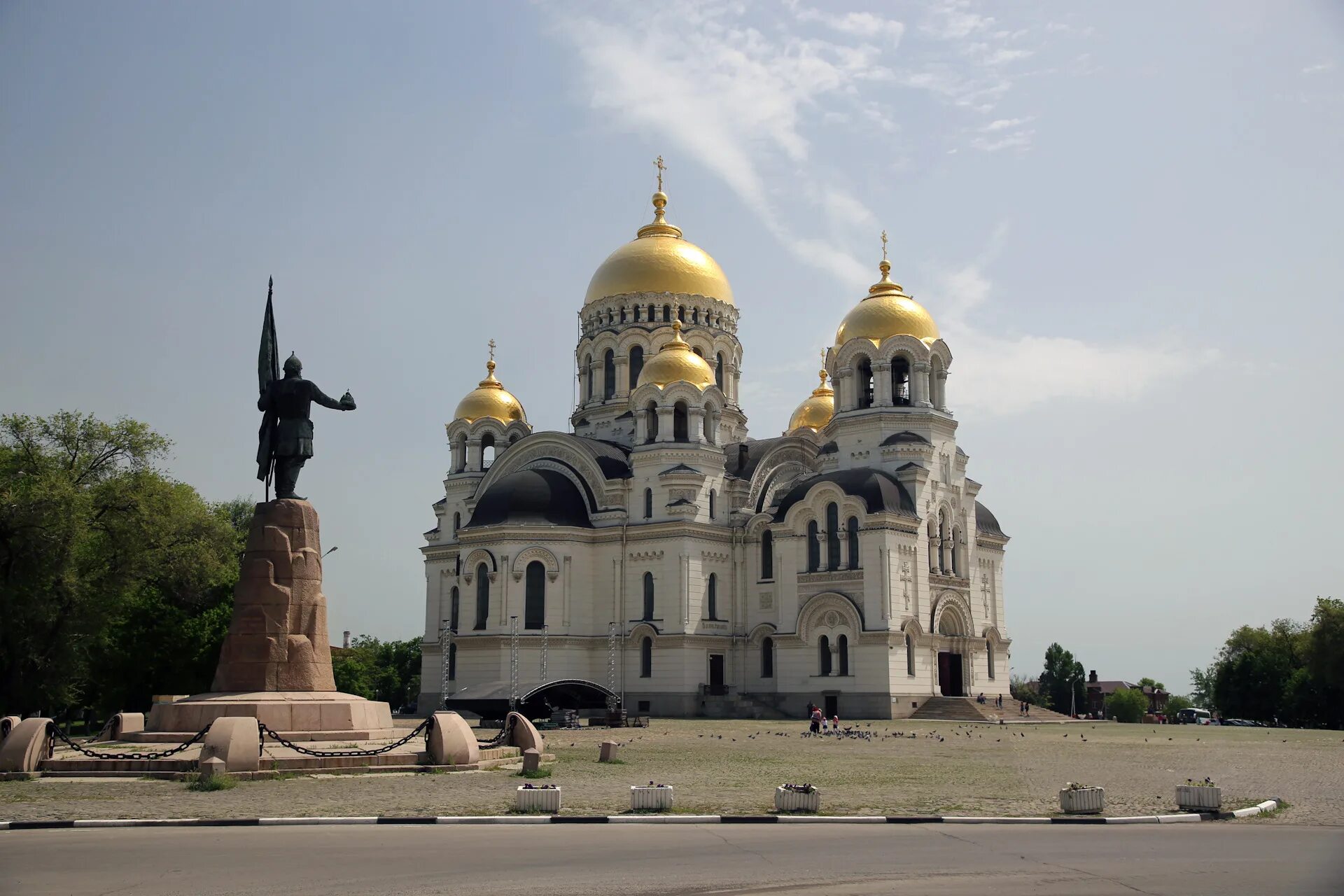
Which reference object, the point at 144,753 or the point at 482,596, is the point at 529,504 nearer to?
the point at 482,596

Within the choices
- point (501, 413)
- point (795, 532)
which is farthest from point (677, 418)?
point (501, 413)

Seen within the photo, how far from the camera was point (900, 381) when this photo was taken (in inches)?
2046

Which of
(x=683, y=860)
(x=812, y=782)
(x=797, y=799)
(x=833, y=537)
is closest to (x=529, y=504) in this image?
(x=833, y=537)

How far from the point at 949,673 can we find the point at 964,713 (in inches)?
162

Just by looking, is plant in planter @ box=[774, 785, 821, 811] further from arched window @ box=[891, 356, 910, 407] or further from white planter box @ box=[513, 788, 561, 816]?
arched window @ box=[891, 356, 910, 407]

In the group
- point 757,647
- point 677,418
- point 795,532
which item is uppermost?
point 677,418

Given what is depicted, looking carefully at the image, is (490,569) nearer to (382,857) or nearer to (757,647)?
(757,647)

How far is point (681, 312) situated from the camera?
192 ft

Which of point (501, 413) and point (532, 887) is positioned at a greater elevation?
point (501, 413)

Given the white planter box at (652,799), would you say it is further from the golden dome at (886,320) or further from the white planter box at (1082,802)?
the golden dome at (886,320)

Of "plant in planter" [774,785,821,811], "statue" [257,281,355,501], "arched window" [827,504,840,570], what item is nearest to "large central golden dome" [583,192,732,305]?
"arched window" [827,504,840,570]

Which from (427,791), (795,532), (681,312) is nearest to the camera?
(427,791)

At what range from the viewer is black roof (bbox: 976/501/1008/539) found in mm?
55109

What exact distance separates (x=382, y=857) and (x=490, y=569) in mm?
39047
